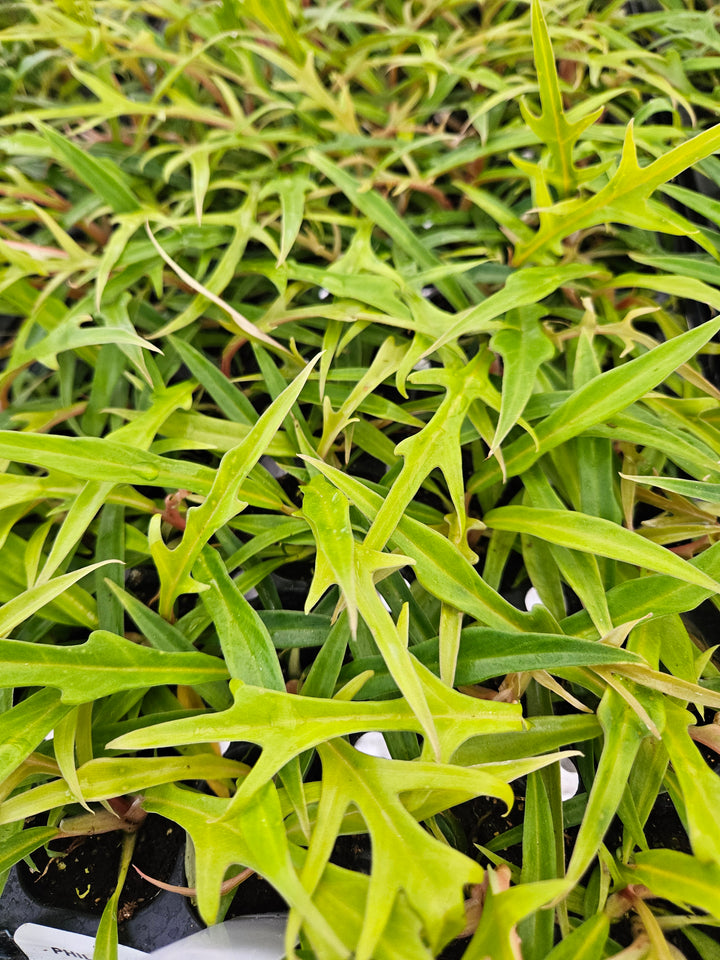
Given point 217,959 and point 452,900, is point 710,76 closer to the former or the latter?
point 452,900

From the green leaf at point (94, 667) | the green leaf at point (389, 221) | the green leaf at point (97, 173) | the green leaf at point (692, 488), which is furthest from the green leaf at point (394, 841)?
the green leaf at point (97, 173)

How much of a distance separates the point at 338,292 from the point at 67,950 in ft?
1.94

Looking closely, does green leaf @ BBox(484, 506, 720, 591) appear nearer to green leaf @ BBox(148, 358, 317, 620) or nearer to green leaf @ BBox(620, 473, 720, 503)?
green leaf @ BBox(620, 473, 720, 503)

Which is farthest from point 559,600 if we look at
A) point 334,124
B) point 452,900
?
point 334,124

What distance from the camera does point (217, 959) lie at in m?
0.39

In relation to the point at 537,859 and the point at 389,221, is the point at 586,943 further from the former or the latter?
the point at 389,221

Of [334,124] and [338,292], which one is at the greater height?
[334,124]

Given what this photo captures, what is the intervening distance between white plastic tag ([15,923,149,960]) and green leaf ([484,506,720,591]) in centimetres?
43

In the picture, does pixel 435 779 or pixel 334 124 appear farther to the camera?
pixel 334 124

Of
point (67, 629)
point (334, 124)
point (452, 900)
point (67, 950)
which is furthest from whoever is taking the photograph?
point (334, 124)

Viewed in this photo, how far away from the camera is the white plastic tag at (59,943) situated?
17.1 inches

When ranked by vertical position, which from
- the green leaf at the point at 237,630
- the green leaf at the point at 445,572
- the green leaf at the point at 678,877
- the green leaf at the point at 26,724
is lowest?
the green leaf at the point at 26,724

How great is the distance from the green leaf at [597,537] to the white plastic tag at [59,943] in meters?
0.43

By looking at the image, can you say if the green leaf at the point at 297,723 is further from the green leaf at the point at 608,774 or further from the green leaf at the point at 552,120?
the green leaf at the point at 552,120
